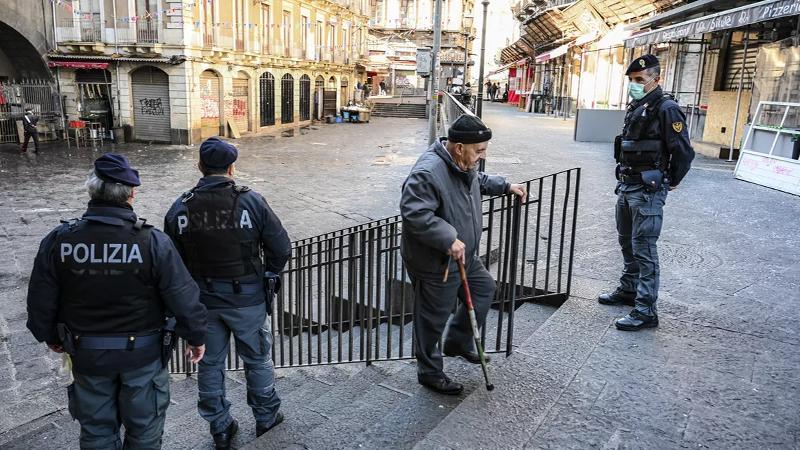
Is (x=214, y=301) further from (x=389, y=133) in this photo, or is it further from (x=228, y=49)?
(x=389, y=133)

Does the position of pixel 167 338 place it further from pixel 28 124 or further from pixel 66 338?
pixel 28 124

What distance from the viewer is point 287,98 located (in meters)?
31.4

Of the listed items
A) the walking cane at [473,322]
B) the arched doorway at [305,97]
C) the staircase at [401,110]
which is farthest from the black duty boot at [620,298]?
the staircase at [401,110]

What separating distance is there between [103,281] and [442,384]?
6.18ft

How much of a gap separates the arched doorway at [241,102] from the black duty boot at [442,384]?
943 inches

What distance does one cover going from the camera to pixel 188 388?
16.6ft

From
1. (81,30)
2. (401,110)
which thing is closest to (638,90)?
(81,30)

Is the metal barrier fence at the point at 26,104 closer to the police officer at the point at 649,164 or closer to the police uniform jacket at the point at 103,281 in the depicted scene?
the police uniform jacket at the point at 103,281

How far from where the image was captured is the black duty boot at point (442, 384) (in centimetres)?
346

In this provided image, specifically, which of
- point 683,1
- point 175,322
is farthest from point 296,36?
point 175,322

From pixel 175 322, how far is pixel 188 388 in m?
2.43

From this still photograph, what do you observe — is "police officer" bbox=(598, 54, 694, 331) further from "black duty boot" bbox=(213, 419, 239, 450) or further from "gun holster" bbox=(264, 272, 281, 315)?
"black duty boot" bbox=(213, 419, 239, 450)

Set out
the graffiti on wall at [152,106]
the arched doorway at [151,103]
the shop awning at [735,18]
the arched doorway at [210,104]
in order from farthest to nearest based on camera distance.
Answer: the arched doorway at [210,104]
the graffiti on wall at [152,106]
the arched doorway at [151,103]
the shop awning at [735,18]

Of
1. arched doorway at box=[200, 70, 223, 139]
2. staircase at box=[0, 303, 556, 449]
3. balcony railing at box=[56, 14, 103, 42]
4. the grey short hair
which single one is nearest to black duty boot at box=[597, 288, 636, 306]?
staircase at box=[0, 303, 556, 449]
